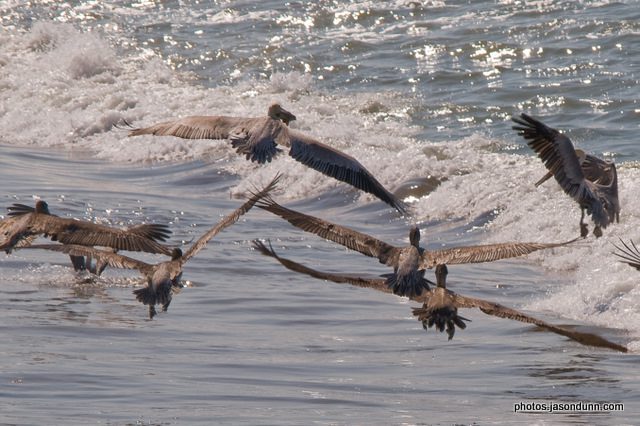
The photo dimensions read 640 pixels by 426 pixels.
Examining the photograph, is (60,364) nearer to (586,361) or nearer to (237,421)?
Answer: (237,421)

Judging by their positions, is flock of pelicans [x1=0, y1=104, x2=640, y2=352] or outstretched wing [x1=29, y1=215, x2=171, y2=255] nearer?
flock of pelicans [x1=0, y1=104, x2=640, y2=352]

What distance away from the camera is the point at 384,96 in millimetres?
19953

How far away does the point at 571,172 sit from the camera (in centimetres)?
877

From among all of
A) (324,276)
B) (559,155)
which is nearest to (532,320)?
(324,276)

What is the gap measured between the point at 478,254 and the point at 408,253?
38cm

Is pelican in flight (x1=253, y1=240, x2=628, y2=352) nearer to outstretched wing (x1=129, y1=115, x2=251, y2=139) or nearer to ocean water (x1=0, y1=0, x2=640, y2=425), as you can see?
ocean water (x1=0, y1=0, x2=640, y2=425)

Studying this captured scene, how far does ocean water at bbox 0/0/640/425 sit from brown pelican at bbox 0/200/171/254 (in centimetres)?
61

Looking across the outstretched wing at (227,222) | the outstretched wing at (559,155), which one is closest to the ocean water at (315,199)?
the outstretched wing at (227,222)

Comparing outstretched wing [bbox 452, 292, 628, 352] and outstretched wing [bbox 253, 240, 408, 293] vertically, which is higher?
outstretched wing [bbox 253, 240, 408, 293]

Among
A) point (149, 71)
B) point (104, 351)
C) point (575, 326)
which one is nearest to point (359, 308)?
point (575, 326)

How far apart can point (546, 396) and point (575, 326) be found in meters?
2.03

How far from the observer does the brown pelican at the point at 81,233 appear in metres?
8.55

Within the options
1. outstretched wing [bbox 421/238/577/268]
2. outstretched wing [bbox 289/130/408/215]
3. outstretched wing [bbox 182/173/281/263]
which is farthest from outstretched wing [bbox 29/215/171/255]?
outstretched wing [bbox 421/238/577/268]

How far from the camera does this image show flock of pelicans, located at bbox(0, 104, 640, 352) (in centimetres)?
745
